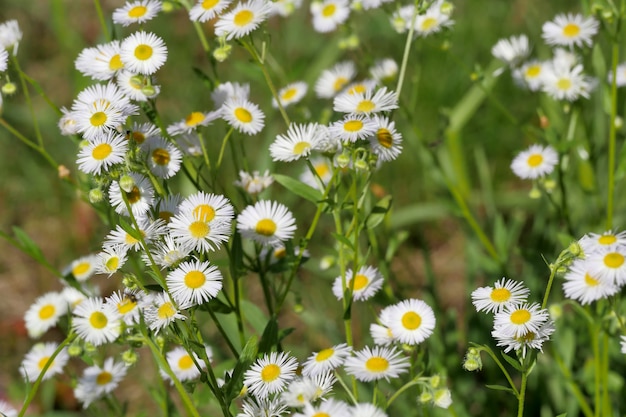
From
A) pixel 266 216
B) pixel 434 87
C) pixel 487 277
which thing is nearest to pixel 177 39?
pixel 434 87

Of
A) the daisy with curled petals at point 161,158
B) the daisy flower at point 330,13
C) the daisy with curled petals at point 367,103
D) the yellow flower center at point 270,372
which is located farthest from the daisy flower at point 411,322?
the daisy flower at point 330,13

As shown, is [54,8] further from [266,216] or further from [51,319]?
[266,216]

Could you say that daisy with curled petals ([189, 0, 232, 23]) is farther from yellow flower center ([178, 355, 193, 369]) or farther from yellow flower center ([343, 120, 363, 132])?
yellow flower center ([178, 355, 193, 369])

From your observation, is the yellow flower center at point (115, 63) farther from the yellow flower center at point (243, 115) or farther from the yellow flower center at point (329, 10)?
the yellow flower center at point (329, 10)

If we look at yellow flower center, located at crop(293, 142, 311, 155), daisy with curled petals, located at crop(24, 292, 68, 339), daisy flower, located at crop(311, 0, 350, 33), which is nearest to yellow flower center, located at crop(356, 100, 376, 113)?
yellow flower center, located at crop(293, 142, 311, 155)

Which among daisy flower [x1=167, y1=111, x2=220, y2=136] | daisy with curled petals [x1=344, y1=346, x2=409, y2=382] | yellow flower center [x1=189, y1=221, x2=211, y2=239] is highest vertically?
daisy flower [x1=167, y1=111, x2=220, y2=136]

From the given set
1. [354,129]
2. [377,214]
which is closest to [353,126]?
[354,129]
